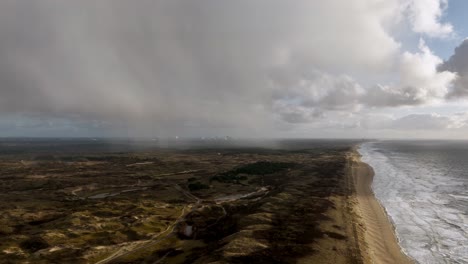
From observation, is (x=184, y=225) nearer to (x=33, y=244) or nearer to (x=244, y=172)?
(x=33, y=244)

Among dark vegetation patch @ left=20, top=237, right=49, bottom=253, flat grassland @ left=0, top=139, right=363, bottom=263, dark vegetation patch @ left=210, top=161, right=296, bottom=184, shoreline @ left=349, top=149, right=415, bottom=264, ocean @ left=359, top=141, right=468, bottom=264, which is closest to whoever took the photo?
shoreline @ left=349, top=149, right=415, bottom=264

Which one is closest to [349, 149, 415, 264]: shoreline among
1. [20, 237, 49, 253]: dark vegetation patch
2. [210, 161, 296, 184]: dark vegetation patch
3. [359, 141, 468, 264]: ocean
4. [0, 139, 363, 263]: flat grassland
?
[359, 141, 468, 264]: ocean

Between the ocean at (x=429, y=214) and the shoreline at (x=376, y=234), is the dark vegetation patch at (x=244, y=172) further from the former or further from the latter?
the shoreline at (x=376, y=234)

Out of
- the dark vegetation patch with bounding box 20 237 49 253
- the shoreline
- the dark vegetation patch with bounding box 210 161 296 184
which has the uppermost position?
the dark vegetation patch with bounding box 210 161 296 184

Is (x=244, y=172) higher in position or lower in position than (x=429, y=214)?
higher

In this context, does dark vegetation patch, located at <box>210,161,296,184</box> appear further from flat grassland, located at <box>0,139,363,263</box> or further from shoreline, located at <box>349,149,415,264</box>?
shoreline, located at <box>349,149,415,264</box>

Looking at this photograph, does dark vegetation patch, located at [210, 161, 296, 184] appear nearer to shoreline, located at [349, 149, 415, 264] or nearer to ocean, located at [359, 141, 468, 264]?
ocean, located at [359, 141, 468, 264]

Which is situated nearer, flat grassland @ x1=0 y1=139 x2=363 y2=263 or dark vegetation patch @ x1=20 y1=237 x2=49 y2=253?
flat grassland @ x1=0 y1=139 x2=363 y2=263

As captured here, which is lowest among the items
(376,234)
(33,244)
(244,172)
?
(33,244)

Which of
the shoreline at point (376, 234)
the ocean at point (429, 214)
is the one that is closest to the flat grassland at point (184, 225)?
the shoreline at point (376, 234)

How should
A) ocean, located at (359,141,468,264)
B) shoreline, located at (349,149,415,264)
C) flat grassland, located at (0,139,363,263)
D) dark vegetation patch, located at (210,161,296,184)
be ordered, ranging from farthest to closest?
dark vegetation patch, located at (210,161,296,184) → ocean, located at (359,141,468,264) → flat grassland, located at (0,139,363,263) → shoreline, located at (349,149,415,264)

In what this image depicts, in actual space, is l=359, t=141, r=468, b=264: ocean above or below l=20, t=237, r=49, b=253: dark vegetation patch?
above

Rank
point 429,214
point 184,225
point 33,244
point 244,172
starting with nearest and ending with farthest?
point 33,244 < point 184,225 < point 429,214 < point 244,172

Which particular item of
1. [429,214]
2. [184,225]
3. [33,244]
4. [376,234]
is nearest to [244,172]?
[184,225]
